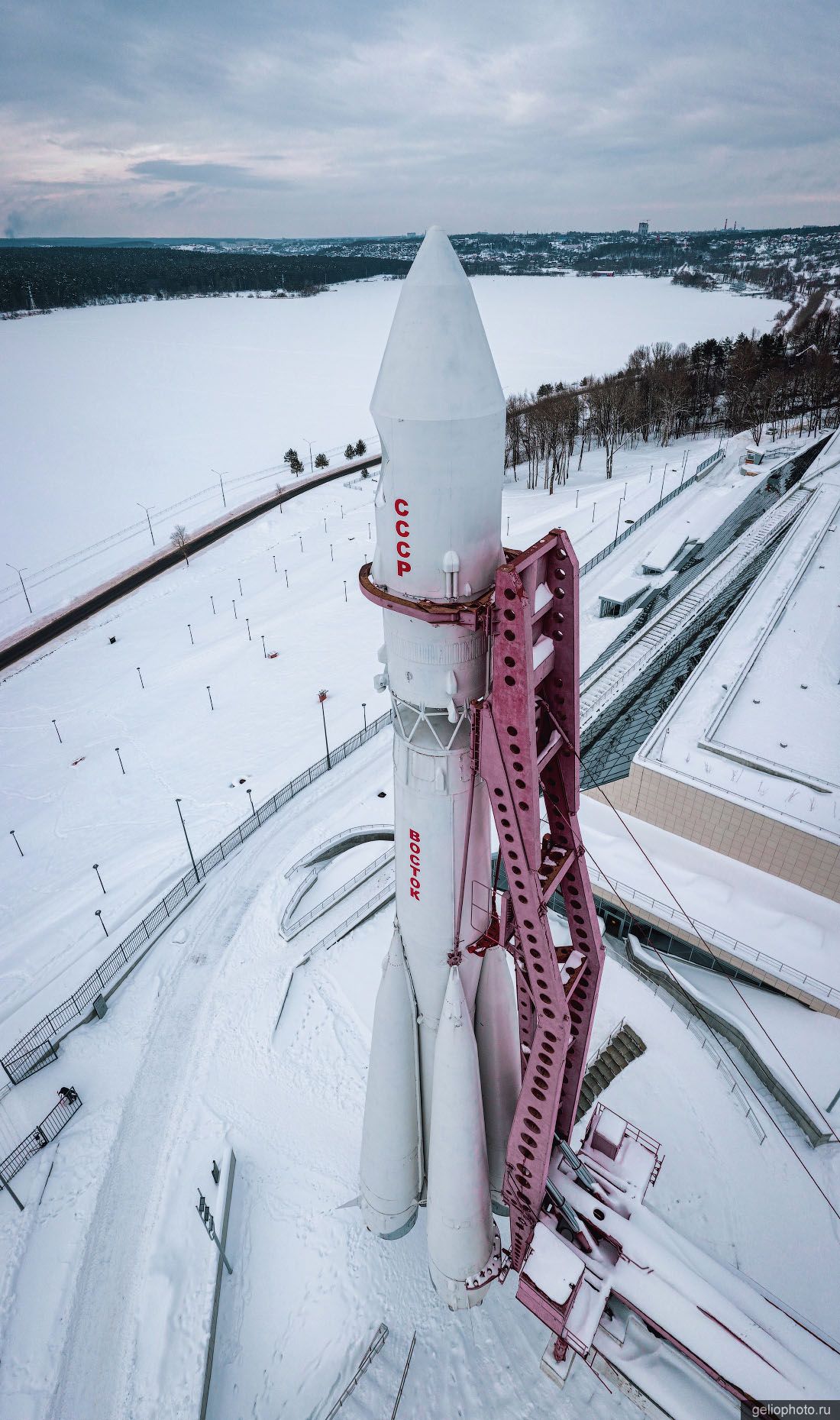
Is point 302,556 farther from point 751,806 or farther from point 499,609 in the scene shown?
point 499,609

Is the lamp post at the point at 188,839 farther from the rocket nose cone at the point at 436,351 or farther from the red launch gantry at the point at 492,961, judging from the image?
the rocket nose cone at the point at 436,351

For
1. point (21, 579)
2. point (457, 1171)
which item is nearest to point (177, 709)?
point (457, 1171)

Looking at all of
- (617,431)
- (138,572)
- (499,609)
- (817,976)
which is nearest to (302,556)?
(138,572)

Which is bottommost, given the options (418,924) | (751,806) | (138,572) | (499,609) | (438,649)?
(138,572)

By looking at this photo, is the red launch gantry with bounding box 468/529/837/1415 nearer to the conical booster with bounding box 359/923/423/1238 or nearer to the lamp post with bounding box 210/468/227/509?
the conical booster with bounding box 359/923/423/1238

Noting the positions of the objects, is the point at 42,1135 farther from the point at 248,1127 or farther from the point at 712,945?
Answer: the point at 712,945

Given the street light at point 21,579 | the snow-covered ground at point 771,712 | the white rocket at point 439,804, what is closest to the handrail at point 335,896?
the snow-covered ground at point 771,712
